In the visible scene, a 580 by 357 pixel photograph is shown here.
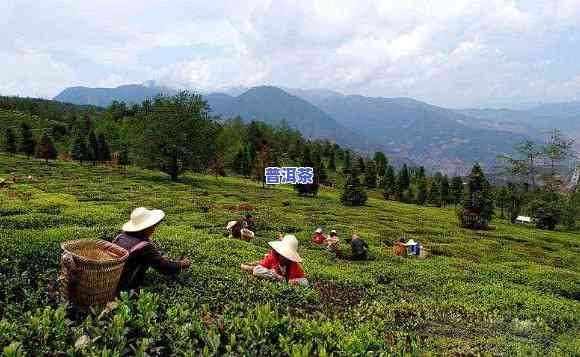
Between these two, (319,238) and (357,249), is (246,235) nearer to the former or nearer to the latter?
(319,238)

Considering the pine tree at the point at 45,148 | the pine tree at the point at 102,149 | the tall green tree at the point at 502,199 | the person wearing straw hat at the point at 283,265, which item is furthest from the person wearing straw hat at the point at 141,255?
the pine tree at the point at 102,149

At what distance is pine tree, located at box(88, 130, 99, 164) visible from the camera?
74.0 m

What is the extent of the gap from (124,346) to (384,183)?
8463 centimetres

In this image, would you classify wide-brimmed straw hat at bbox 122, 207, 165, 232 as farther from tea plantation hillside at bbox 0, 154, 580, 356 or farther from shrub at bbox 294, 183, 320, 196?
shrub at bbox 294, 183, 320, 196

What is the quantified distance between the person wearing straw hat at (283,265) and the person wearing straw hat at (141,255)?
6.93ft

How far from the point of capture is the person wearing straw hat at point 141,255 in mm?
7734

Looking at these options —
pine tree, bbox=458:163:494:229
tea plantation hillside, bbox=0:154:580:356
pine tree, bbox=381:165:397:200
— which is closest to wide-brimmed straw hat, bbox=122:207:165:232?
tea plantation hillside, bbox=0:154:580:356

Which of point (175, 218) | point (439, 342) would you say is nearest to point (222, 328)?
point (439, 342)

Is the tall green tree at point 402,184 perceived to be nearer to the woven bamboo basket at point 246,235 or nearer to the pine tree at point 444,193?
the pine tree at point 444,193

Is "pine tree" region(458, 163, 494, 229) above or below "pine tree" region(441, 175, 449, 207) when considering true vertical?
above

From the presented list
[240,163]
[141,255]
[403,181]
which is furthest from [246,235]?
[240,163]

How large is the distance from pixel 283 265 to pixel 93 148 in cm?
7386

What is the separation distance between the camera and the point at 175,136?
5788 centimetres

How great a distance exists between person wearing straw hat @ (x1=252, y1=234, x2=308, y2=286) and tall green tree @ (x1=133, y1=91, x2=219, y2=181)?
48.3m
